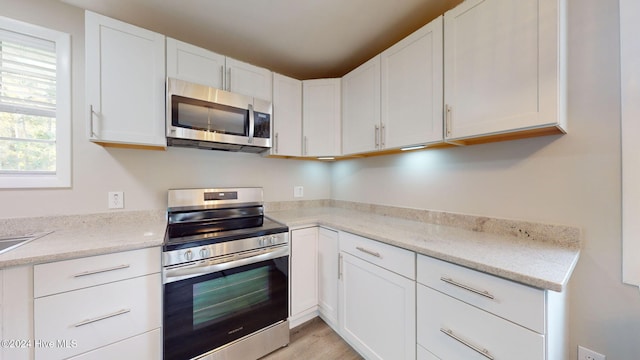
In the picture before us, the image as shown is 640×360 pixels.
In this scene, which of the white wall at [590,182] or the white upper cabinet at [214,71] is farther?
the white upper cabinet at [214,71]

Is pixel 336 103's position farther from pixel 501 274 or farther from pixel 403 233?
pixel 501 274

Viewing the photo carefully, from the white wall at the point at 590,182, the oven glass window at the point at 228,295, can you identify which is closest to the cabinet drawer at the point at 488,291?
the white wall at the point at 590,182

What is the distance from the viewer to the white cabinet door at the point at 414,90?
138cm

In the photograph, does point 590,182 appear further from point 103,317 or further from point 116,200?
point 116,200

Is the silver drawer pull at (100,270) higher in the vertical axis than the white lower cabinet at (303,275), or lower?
higher

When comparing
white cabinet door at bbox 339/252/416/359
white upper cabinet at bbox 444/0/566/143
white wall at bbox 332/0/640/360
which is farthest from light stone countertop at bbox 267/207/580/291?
white upper cabinet at bbox 444/0/566/143

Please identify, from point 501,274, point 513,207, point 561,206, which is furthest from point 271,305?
point 561,206

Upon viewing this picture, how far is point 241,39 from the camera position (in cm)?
187

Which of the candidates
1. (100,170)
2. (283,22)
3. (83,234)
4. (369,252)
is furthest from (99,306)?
(283,22)

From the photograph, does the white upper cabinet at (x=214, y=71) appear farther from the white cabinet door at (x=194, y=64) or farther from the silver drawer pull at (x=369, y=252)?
the silver drawer pull at (x=369, y=252)

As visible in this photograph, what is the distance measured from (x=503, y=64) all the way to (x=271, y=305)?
2.00 m

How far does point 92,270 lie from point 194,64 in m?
1.43

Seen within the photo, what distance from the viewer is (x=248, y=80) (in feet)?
6.14

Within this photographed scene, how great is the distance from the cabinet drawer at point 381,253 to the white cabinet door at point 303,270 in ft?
1.04
